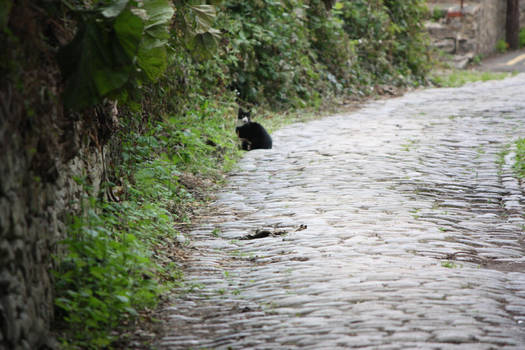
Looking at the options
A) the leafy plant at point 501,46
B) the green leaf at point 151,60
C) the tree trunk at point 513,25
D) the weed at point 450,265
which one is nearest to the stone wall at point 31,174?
the green leaf at point 151,60

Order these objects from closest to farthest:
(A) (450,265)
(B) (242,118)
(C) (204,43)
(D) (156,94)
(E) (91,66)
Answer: (E) (91,66)
(A) (450,265)
(C) (204,43)
(D) (156,94)
(B) (242,118)

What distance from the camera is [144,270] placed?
4426 millimetres

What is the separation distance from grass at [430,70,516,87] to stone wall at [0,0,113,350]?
14.8 metres

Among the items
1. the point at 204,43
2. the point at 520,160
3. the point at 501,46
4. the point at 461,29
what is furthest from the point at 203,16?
the point at 501,46

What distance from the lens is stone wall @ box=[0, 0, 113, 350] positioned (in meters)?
3.23

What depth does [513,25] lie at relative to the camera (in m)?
25.7

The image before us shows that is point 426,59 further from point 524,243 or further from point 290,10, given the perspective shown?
point 524,243

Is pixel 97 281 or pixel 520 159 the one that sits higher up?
pixel 97 281

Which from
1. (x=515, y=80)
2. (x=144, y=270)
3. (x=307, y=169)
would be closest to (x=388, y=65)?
(x=515, y=80)

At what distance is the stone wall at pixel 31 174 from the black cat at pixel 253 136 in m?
5.22

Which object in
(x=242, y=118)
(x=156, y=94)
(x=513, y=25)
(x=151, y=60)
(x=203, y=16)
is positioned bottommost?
(x=242, y=118)

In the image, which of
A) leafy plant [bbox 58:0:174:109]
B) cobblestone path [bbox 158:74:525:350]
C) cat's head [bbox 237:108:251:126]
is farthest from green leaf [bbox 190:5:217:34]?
cat's head [bbox 237:108:251:126]

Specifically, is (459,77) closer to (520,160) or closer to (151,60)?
(520,160)

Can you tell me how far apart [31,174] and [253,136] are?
6090 mm
